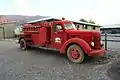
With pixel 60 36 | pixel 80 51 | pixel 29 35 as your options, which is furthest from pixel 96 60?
pixel 29 35

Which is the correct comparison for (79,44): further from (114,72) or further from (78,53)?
(114,72)

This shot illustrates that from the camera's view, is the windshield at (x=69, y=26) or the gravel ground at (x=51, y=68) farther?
the windshield at (x=69, y=26)

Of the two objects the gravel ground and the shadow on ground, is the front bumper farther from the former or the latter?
the shadow on ground

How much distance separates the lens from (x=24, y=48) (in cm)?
1456

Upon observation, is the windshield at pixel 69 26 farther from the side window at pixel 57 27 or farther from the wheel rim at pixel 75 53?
the wheel rim at pixel 75 53

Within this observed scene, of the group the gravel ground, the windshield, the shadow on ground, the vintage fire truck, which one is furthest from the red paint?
the shadow on ground

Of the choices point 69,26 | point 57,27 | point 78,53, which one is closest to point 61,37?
point 57,27

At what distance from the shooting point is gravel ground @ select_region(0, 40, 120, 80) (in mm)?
7914

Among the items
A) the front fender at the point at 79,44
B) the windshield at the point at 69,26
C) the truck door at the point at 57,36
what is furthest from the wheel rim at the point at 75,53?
the windshield at the point at 69,26

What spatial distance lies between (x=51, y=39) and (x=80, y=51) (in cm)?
244

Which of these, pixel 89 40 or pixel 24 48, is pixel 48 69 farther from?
pixel 24 48

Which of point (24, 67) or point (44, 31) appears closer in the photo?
point (24, 67)

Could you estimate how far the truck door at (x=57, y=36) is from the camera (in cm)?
1185

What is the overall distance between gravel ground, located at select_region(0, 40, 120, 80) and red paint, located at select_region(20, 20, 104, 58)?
0.62m
